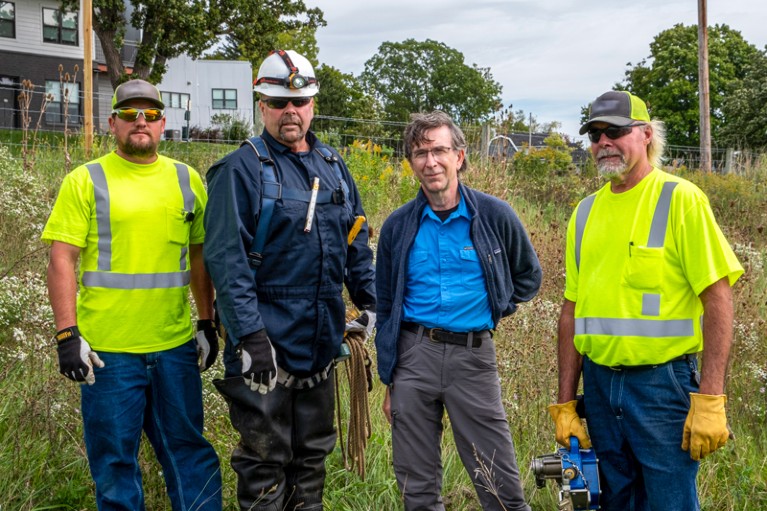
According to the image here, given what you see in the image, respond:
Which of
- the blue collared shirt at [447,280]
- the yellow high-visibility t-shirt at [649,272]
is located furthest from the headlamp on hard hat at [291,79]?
the yellow high-visibility t-shirt at [649,272]

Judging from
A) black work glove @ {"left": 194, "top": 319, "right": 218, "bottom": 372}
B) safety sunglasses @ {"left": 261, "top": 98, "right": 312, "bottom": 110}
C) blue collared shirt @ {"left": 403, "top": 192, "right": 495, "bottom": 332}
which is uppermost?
safety sunglasses @ {"left": 261, "top": 98, "right": 312, "bottom": 110}

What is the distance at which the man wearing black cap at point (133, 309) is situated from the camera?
12.4ft

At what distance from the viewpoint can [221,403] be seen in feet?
16.4

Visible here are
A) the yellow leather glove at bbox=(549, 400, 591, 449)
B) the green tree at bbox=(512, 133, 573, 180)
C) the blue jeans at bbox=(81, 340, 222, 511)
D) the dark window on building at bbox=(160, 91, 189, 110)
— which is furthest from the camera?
the dark window on building at bbox=(160, 91, 189, 110)

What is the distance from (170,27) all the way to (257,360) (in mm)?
28106

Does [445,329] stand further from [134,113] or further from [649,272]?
[134,113]

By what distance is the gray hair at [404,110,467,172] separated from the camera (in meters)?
3.91

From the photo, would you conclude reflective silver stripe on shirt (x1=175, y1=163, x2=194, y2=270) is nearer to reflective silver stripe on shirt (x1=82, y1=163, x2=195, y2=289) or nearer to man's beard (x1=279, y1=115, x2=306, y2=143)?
reflective silver stripe on shirt (x1=82, y1=163, x2=195, y2=289)

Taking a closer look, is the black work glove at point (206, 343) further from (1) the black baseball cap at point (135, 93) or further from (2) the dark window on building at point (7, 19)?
(2) the dark window on building at point (7, 19)

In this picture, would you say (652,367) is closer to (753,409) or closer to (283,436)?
(283,436)

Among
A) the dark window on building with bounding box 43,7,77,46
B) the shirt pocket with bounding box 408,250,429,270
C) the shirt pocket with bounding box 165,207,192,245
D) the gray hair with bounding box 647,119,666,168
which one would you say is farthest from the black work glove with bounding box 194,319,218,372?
the dark window on building with bounding box 43,7,77,46

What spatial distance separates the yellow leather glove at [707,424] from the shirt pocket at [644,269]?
0.46 metres

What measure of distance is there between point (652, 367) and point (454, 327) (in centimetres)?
91

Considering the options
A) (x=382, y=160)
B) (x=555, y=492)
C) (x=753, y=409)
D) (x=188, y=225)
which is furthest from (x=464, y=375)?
(x=382, y=160)
